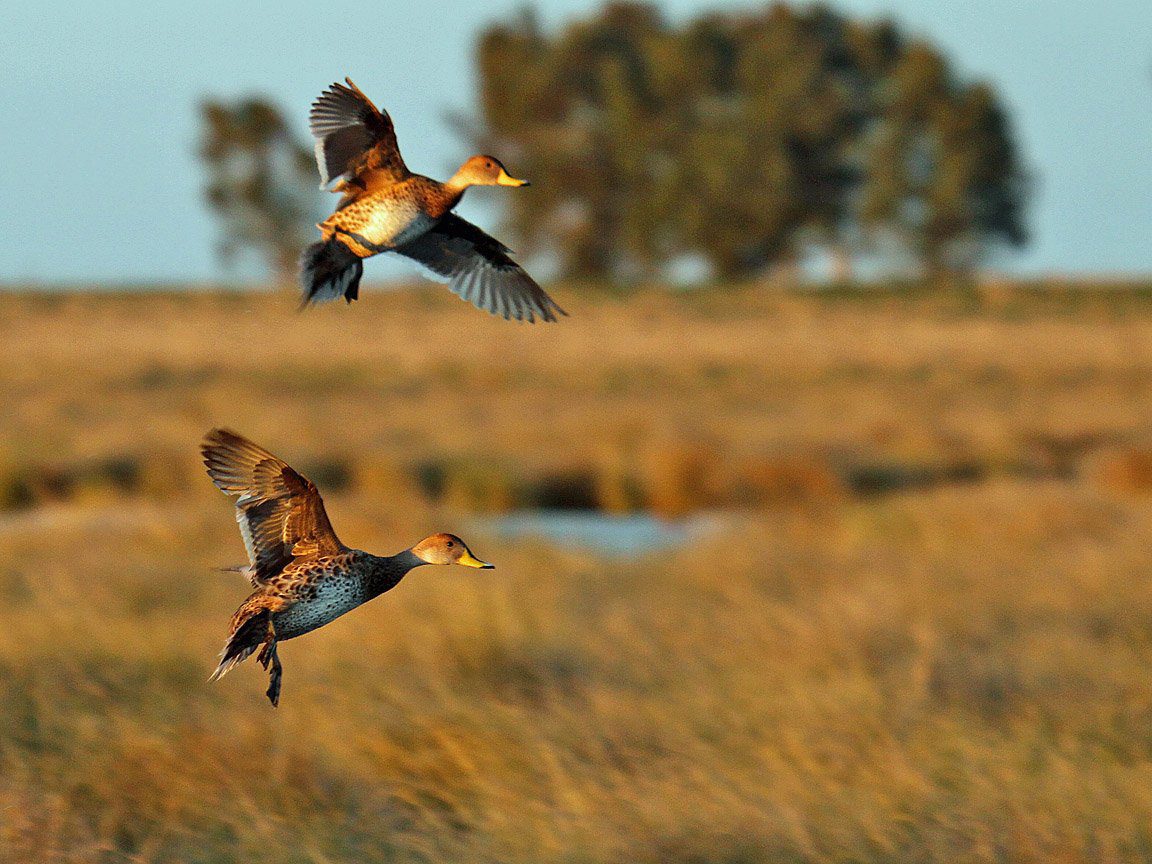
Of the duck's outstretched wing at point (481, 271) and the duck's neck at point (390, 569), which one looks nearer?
the duck's neck at point (390, 569)

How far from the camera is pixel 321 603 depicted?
3.63ft

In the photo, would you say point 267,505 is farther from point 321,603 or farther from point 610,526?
point 610,526

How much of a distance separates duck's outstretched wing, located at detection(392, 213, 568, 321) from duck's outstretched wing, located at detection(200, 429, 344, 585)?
198 mm

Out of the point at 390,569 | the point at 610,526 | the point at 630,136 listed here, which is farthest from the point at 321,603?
the point at 610,526

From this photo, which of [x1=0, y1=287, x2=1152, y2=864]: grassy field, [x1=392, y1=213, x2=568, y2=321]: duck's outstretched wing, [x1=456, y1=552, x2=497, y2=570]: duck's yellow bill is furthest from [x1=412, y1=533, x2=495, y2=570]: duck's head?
[x1=0, y1=287, x2=1152, y2=864]: grassy field

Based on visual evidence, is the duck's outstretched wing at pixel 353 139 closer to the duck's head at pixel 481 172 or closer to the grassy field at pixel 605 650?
the duck's head at pixel 481 172

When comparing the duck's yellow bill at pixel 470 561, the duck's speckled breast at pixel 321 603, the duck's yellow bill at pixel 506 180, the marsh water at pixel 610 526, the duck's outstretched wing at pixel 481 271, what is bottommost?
the marsh water at pixel 610 526

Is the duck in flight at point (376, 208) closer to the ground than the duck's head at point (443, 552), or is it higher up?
higher up

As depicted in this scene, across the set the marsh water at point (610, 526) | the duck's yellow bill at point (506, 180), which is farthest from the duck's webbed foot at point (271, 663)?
the marsh water at point (610, 526)

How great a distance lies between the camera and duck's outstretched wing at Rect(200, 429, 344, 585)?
1.16 m

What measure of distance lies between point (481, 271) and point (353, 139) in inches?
8.4

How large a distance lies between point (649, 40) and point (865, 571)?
39.7 feet

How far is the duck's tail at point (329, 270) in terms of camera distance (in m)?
1.18

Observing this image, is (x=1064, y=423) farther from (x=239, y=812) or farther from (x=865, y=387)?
(x=239, y=812)
